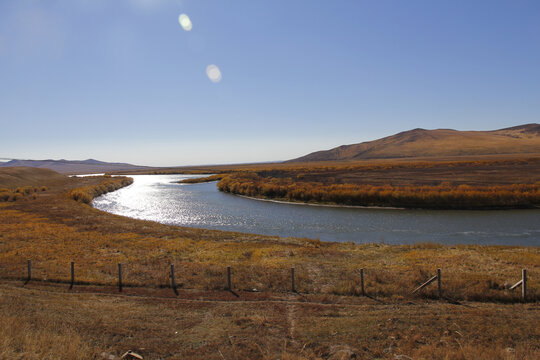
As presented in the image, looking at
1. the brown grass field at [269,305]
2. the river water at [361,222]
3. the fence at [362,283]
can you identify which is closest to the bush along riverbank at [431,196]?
the river water at [361,222]

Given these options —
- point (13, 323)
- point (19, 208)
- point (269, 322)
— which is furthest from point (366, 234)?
point (19, 208)

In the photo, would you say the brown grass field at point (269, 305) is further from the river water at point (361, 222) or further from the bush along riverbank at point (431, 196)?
the bush along riverbank at point (431, 196)

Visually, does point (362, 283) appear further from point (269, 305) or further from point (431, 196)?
point (431, 196)

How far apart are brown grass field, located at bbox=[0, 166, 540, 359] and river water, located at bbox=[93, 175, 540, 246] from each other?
6634 millimetres

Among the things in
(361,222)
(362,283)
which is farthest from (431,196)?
(362,283)

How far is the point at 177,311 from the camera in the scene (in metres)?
11.0

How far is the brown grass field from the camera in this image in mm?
8289

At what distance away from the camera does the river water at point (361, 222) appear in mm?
26812

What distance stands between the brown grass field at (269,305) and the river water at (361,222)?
6634mm

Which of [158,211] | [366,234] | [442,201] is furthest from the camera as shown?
[158,211]

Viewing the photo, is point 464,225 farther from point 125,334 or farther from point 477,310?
point 125,334

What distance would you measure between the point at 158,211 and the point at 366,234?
30.0 m

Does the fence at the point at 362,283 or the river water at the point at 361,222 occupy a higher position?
the fence at the point at 362,283

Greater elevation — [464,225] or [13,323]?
[13,323]
